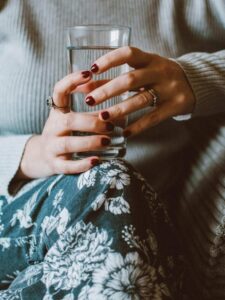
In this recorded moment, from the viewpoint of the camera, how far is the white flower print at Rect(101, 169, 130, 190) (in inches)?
29.0

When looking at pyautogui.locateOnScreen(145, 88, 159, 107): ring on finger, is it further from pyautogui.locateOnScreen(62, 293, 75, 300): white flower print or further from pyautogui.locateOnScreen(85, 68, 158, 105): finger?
pyautogui.locateOnScreen(62, 293, 75, 300): white flower print

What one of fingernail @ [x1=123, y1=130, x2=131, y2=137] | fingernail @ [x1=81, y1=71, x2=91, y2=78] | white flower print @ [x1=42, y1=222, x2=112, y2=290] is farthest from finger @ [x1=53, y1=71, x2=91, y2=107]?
white flower print @ [x1=42, y1=222, x2=112, y2=290]

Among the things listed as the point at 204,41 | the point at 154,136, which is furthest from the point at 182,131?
the point at 204,41

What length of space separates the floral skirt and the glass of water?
5cm

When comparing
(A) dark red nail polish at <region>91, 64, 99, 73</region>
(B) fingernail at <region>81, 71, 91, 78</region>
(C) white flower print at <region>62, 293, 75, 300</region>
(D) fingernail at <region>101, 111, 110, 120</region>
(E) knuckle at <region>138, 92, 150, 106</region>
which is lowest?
(C) white flower print at <region>62, 293, 75, 300</region>

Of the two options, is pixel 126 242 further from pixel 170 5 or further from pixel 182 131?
pixel 170 5

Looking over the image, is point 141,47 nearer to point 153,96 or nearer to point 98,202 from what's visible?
point 153,96

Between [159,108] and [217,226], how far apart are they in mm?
217

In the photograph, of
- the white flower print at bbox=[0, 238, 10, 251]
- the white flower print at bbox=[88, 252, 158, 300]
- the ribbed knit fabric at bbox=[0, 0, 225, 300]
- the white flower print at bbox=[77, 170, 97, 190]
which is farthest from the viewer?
the ribbed knit fabric at bbox=[0, 0, 225, 300]

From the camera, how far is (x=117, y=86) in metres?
0.75

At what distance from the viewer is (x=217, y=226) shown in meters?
0.85

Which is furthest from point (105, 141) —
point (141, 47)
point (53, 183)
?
point (141, 47)

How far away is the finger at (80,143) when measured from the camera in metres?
0.77

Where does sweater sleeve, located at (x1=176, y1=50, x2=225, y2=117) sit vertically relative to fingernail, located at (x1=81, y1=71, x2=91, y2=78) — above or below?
below
